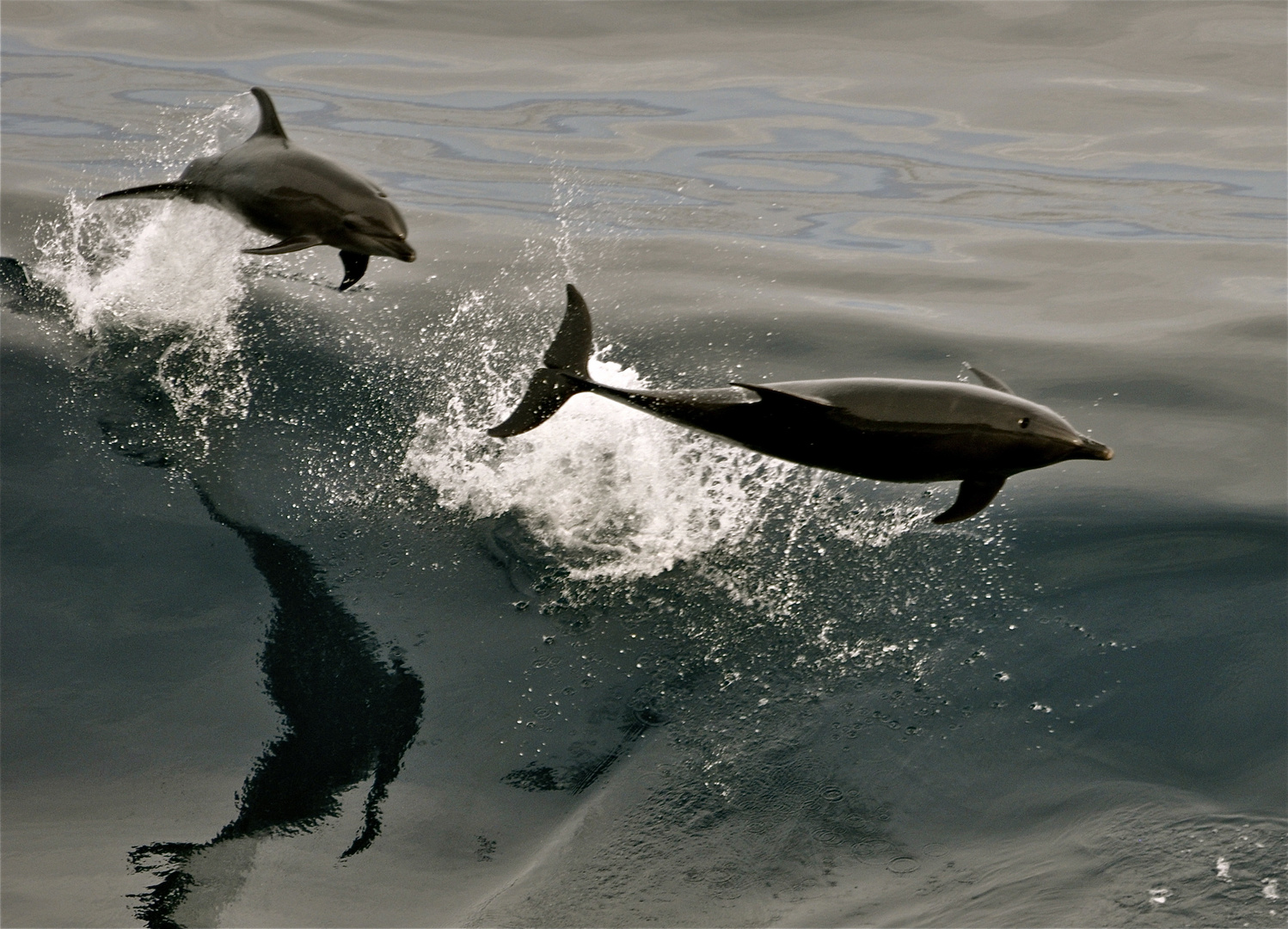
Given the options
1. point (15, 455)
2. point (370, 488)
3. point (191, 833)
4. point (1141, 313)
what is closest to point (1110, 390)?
point (1141, 313)

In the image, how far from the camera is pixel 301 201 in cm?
559

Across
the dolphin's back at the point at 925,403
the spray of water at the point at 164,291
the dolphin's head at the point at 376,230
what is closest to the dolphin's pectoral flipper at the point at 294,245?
the dolphin's head at the point at 376,230

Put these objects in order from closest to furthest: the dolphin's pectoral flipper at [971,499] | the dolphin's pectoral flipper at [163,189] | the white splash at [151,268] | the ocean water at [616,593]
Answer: the ocean water at [616,593] → the dolphin's pectoral flipper at [971,499] → the dolphin's pectoral flipper at [163,189] → the white splash at [151,268]

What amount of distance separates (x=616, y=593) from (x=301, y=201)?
232 cm

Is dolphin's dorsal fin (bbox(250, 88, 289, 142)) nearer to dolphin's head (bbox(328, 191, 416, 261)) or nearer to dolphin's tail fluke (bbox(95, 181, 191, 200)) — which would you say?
dolphin's tail fluke (bbox(95, 181, 191, 200))

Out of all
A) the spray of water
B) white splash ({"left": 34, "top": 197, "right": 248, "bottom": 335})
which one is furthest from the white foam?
white splash ({"left": 34, "top": 197, "right": 248, "bottom": 335})

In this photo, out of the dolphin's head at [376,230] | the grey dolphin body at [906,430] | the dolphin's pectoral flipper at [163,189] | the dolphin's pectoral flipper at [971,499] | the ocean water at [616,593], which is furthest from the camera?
the dolphin's pectoral flipper at [163,189]

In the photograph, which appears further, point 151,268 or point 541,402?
point 151,268

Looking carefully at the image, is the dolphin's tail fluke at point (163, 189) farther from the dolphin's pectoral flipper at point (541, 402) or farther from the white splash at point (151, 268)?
the dolphin's pectoral flipper at point (541, 402)

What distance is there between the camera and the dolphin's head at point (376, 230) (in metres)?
5.36

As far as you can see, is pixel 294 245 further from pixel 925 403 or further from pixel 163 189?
pixel 925 403

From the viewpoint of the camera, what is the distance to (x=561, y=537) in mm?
5832

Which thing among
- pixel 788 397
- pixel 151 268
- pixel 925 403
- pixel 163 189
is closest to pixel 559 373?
pixel 788 397

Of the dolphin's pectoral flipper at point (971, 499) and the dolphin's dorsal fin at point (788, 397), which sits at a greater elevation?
the dolphin's dorsal fin at point (788, 397)
